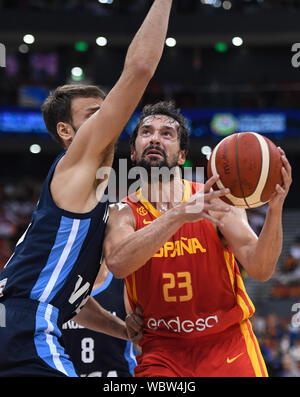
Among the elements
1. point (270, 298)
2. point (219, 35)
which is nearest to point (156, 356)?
point (270, 298)

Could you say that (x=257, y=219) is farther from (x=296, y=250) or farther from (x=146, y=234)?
(x=146, y=234)

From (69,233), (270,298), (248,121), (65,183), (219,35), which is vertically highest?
(219,35)

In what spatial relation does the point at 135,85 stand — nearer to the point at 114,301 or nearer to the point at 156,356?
the point at 156,356

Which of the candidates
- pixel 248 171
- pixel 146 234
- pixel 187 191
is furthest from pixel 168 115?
pixel 146 234

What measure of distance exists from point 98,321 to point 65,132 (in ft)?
4.53

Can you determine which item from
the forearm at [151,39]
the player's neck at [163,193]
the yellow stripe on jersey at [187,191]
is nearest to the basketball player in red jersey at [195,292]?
the player's neck at [163,193]

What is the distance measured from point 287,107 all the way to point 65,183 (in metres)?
16.4

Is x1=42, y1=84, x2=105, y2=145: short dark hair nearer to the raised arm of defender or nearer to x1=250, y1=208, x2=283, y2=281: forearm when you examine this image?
the raised arm of defender

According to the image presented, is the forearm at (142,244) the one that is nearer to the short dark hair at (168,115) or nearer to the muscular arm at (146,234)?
the muscular arm at (146,234)

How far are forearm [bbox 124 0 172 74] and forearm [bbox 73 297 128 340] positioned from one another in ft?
5.98

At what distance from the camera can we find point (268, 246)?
347 cm

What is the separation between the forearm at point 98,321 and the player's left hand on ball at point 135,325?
1.07ft

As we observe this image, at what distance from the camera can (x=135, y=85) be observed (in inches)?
123

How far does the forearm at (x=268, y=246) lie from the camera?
11.3 feet
